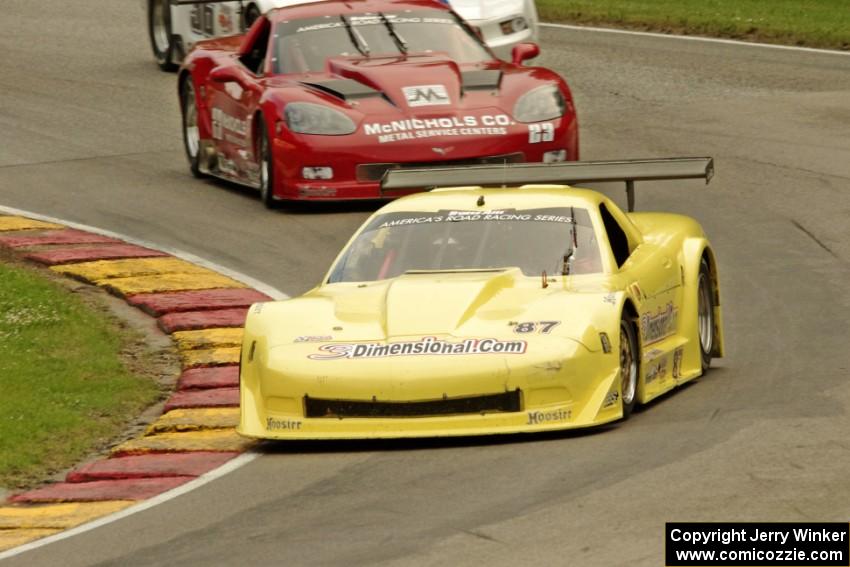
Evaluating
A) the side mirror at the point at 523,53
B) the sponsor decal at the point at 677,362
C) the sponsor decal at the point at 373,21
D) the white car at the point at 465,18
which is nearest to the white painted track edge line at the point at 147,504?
the sponsor decal at the point at 677,362

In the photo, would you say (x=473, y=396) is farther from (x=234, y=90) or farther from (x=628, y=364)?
(x=234, y=90)

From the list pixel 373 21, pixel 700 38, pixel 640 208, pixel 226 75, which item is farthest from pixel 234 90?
pixel 700 38

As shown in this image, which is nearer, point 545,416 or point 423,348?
point 545,416

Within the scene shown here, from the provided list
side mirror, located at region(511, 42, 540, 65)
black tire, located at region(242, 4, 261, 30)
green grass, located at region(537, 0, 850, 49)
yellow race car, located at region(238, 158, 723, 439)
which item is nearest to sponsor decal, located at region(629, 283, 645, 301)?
yellow race car, located at region(238, 158, 723, 439)

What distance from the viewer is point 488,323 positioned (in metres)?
9.34

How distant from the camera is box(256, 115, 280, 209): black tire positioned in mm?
15516

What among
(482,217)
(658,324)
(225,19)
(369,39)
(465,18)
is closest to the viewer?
(658,324)

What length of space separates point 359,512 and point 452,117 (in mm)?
7519

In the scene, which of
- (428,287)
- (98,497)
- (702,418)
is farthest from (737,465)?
(98,497)

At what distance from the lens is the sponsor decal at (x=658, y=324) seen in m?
9.91

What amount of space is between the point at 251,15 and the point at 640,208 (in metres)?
6.25

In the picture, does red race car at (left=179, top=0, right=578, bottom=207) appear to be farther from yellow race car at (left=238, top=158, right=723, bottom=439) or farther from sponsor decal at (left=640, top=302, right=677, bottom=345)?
sponsor decal at (left=640, top=302, right=677, bottom=345)

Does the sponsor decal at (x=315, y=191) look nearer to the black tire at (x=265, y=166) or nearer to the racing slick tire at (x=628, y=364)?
the black tire at (x=265, y=166)

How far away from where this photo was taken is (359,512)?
7.94m
